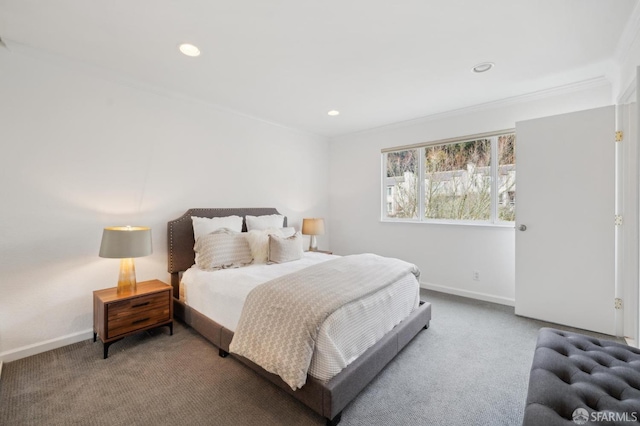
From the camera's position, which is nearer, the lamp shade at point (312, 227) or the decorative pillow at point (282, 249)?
the decorative pillow at point (282, 249)

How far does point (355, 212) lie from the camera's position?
15.9 ft

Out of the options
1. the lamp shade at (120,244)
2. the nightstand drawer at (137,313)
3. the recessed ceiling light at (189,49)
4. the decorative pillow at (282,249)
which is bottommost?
the nightstand drawer at (137,313)

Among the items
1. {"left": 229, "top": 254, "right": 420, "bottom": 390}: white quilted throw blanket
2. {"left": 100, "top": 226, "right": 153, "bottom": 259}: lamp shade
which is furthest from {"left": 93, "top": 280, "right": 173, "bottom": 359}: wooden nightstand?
{"left": 229, "top": 254, "right": 420, "bottom": 390}: white quilted throw blanket

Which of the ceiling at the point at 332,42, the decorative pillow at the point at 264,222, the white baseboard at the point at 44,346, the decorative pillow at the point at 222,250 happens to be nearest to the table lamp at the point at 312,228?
the decorative pillow at the point at 264,222

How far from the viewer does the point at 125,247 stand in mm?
2285

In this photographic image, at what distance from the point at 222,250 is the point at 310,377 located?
5.52 feet

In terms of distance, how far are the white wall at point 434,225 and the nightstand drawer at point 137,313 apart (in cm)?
311

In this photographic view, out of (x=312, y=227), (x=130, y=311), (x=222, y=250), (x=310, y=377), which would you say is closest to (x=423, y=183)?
(x=312, y=227)

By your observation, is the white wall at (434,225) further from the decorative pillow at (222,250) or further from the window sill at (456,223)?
the decorative pillow at (222,250)

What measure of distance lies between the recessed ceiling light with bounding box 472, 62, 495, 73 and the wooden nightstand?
3582 mm

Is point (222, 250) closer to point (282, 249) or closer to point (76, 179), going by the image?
point (282, 249)

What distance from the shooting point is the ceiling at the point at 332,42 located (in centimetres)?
180

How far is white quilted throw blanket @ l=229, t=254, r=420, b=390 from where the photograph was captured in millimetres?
1588

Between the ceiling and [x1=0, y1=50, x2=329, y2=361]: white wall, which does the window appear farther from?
[x1=0, y1=50, x2=329, y2=361]: white wall
